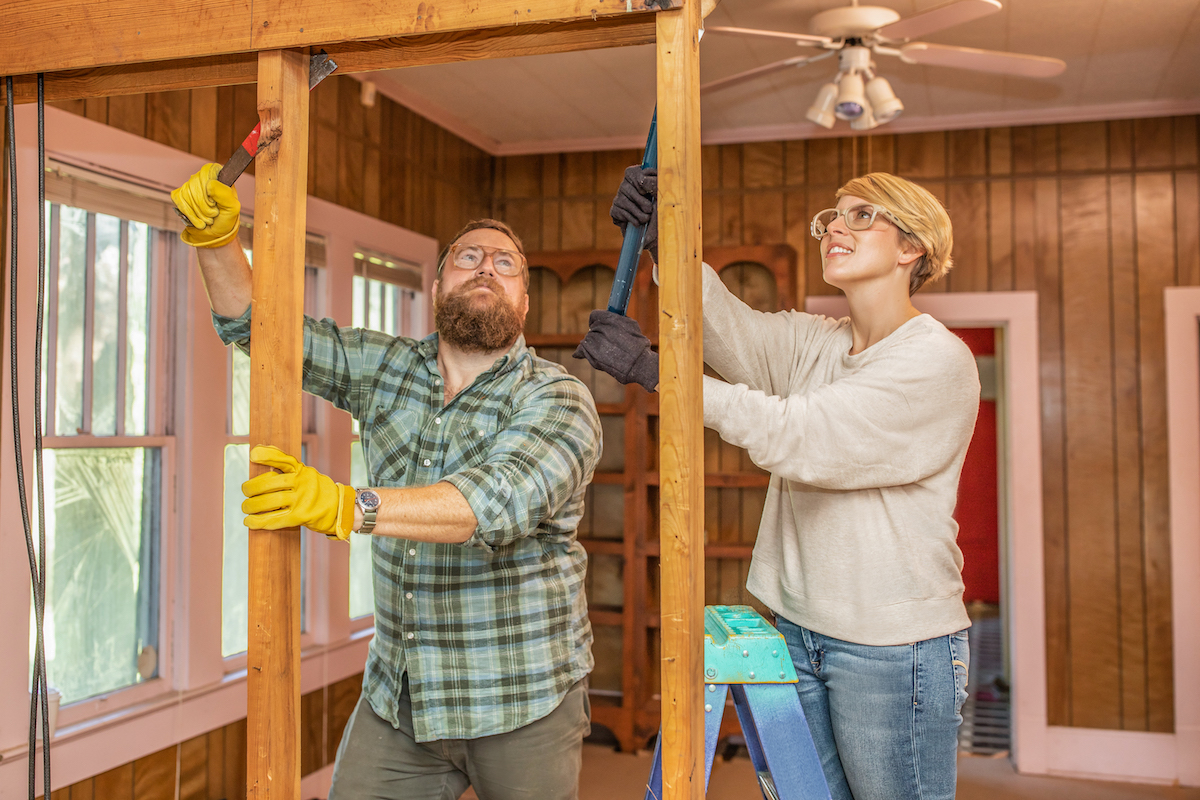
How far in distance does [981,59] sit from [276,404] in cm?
227

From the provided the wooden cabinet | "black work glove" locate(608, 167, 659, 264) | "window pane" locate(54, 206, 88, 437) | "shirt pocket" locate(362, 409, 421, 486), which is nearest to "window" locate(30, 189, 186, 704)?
"window pane" locate(54, 206, 88, 437)

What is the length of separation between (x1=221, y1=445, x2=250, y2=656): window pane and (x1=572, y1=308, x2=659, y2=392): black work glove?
187cm

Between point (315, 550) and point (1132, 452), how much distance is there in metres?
3.23

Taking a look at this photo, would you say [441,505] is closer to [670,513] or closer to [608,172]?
[670,513]

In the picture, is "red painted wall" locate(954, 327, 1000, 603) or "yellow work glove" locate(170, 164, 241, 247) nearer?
→ "yellow work glove" locate(170, 164, 241, 247)

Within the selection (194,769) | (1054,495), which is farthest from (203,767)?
(1054,495)

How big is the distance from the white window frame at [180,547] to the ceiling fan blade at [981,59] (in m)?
1.97

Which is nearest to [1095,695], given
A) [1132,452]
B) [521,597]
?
[1132,452]

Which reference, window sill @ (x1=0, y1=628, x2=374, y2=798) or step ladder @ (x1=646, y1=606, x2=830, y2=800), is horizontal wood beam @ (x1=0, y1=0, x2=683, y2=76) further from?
window sill @ (x1=0, y1=628, x2=374, y2=798)

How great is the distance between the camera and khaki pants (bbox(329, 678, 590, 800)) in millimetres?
1783

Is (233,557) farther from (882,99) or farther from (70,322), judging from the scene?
(882,99)

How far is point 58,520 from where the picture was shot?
233cm

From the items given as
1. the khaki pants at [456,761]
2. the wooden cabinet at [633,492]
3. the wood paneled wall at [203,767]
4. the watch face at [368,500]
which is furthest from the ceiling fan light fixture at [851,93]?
the wood paneled wall at [203,767]

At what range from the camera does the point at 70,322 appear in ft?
7.75
